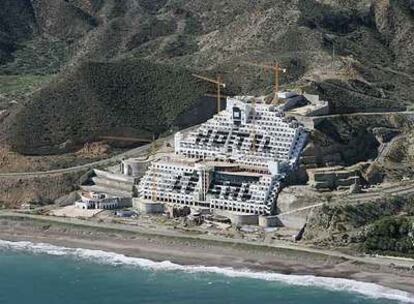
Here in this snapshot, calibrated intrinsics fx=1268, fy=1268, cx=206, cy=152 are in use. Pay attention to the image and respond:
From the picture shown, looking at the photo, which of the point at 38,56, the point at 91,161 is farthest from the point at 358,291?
the point at 38,56

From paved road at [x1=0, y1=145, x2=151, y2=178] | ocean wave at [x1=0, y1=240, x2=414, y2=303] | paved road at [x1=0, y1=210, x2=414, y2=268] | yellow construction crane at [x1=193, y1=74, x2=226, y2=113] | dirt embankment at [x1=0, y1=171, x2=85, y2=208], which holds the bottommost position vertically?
ocean wave at [x1=0, y1=240, x2=414, y2=303]

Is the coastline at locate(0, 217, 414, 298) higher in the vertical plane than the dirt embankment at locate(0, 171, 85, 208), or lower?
lower

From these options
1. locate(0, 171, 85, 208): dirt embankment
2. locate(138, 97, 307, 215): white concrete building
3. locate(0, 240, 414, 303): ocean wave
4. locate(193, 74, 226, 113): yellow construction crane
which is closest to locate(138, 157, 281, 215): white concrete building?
locate(138, 97, 307, 215): white concrete building

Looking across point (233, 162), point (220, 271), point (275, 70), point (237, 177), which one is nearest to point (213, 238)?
point (220, 271)

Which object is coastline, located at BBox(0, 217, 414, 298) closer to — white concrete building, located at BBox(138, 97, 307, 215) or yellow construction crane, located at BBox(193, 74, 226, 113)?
white concrete building, located at BBox(138, 97, 307, 215)

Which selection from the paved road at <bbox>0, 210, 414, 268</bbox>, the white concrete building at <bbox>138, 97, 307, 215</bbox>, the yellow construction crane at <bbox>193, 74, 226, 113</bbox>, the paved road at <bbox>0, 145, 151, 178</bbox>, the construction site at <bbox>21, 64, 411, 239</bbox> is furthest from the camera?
the yellow construction crane at <bbox>193, 74, 226, 113</bbox>

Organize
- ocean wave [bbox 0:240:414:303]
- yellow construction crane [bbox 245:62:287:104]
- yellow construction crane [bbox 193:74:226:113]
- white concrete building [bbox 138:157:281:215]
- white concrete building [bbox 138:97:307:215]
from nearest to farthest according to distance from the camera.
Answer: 1. ocean wave [bbox 0:240:414:303]
2. white concrete building [bbox 138:157:281:215]
3. white concrete building [bbox 138:97:307:215]
4. yellow construction crane [bbox 245:62:287:104]
5. yellow construction crane [bbox 193:74:226:113]

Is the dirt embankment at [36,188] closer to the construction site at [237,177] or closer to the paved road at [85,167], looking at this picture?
the paved road at [85,167]

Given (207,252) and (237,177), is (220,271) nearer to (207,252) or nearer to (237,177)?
(207,252)
